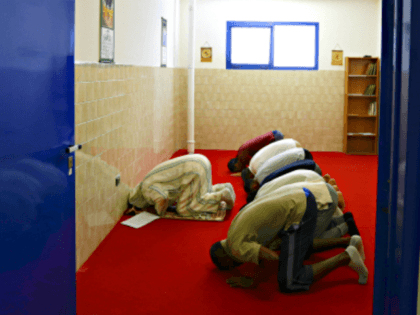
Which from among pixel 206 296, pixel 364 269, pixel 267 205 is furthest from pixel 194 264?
pixel 364 269

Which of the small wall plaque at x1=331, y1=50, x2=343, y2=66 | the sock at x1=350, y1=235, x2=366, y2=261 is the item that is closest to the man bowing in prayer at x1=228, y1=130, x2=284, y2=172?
the small wall plaque at x1=331, y1=50, x2=343, y2=66

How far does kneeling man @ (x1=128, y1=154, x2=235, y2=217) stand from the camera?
5469 mm

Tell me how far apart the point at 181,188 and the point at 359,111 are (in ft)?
18.8

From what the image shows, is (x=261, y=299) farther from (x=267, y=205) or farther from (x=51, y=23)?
(x=51, y=23)

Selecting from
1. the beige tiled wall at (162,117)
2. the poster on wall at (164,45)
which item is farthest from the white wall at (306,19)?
the poster on wall at (164,45)

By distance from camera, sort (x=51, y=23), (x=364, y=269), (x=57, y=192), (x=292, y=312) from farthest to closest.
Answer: (x=364, y=269) < (x=292, y=312) < (x=57, y=192) < (x=51, y=23)

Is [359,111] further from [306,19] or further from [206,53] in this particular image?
Result: [206,53]

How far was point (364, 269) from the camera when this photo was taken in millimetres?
3801

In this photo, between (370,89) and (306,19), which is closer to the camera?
(370,89)

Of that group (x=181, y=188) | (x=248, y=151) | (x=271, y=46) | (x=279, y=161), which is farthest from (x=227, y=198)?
(x=271, y=46)

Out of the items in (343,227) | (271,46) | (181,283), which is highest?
(271,46)

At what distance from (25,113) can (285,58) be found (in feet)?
28.2

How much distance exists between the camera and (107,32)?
4.77 meters

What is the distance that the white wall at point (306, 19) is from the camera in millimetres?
9914
